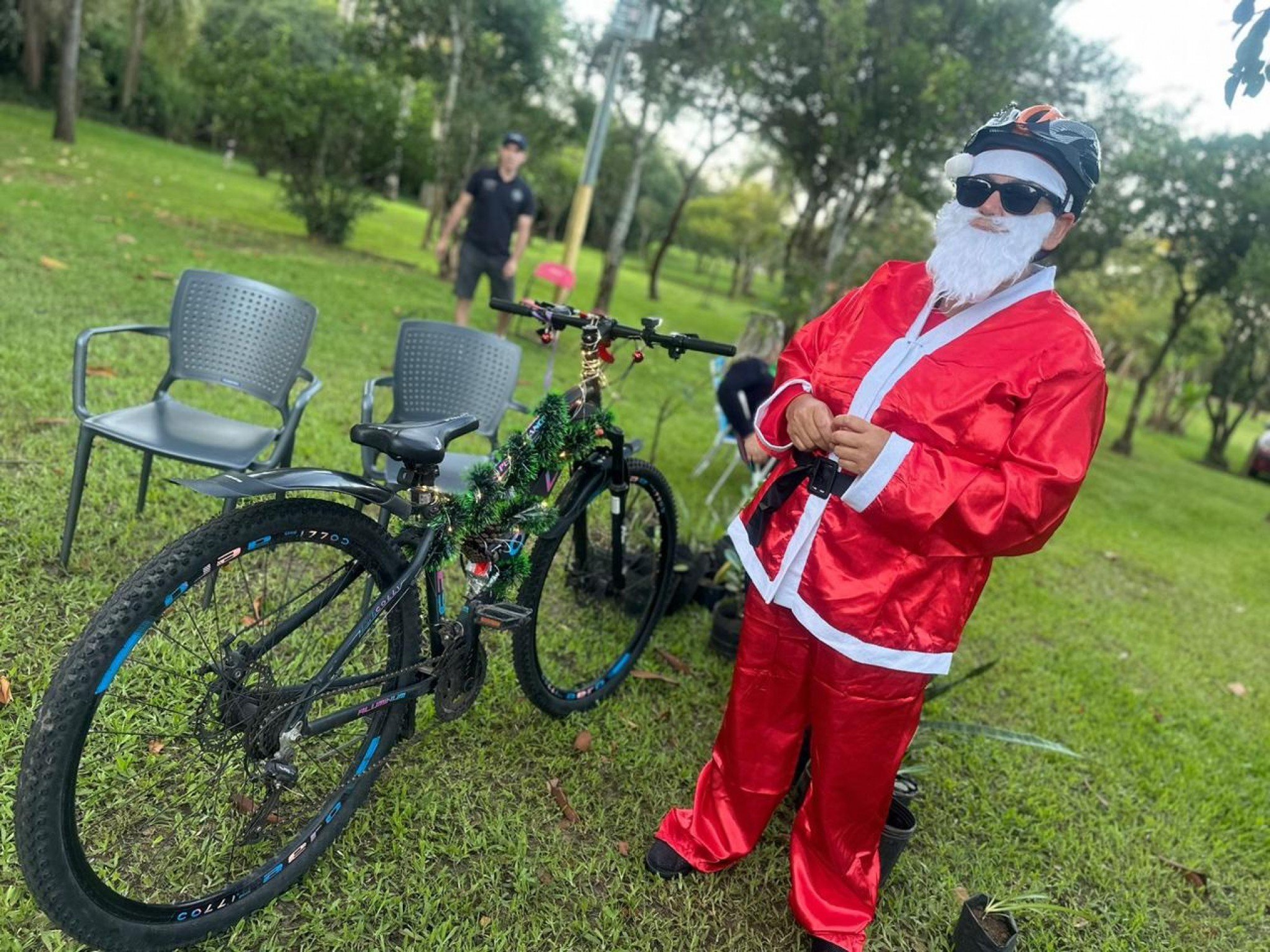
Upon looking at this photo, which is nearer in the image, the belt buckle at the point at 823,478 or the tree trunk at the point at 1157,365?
the belt buckle at the point at 823,478

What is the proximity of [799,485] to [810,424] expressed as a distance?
0.20 metres

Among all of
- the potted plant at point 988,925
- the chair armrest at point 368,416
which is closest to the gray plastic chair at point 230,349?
the chair armrest at point 368,416

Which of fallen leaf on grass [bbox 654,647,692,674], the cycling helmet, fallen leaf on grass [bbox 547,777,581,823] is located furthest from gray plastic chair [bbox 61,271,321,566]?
the cycling helmet

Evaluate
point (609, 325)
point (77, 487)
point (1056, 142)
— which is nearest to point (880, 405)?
point (1056, 142)

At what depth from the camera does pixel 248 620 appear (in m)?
2.50

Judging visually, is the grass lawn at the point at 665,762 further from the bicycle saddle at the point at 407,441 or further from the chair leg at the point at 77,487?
the bicycle saddle at the point at 407,441

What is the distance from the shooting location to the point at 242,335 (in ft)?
10.1

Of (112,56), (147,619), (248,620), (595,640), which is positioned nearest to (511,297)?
(595,640)

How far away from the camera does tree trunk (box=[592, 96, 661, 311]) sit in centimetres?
1285

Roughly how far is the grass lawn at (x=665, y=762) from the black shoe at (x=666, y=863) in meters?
0.03

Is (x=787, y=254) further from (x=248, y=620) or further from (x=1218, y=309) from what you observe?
(x=248, y=620)

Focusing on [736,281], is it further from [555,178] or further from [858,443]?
[858,443]

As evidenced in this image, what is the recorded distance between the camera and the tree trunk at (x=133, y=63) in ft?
81.1

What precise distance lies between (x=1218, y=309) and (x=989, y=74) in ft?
27.1
